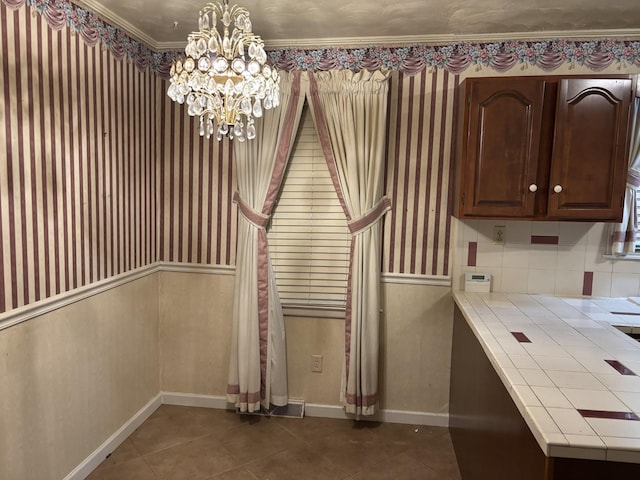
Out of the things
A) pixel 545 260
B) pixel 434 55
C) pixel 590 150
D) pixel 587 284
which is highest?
pixel 434 55

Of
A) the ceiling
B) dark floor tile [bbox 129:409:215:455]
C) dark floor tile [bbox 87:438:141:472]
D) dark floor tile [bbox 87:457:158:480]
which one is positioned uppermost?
the ceiling

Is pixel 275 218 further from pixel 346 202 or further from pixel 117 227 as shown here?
pixel 117 227

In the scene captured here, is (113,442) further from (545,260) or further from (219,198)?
(545,260)

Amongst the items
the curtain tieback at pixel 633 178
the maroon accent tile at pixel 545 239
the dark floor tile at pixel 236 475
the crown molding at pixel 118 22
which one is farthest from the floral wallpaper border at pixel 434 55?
the dark floor tile at pixel 236 475

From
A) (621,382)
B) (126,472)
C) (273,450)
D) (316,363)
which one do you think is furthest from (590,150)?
(126,472)

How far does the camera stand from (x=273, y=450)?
2.90 meters

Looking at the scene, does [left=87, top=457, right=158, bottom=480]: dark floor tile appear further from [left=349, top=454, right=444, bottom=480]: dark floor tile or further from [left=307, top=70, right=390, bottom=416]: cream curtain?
[left=307, top=70, right=390, bottom=416]: cream curtain


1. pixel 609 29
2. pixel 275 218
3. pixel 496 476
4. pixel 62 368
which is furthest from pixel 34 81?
pixel 609 29

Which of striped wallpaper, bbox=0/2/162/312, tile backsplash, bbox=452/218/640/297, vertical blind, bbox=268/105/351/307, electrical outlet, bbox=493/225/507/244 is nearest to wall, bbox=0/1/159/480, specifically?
striped wallpaper, bbox=0/2/162/312

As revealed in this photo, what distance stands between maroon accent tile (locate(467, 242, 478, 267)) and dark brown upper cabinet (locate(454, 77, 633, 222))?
418mm

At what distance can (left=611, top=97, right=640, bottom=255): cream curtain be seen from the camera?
276 centimetres

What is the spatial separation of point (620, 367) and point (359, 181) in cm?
178

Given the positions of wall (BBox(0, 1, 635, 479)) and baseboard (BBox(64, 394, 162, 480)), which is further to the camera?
baseboard (BBox(64, 394, 162, 480))

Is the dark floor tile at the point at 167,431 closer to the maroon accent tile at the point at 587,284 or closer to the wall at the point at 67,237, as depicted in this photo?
the wall at the point at 67,237
